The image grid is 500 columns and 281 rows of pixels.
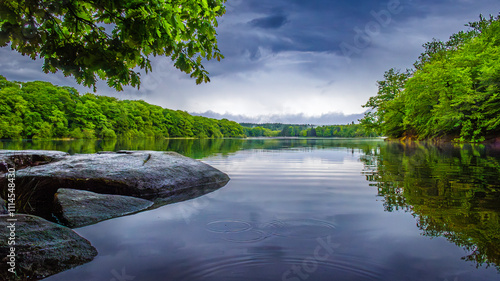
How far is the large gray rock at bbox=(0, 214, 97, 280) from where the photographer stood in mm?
2544

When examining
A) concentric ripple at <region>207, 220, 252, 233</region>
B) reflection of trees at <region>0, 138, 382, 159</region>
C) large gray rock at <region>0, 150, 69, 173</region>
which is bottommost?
concentric ripple at <region>207, 220, 252, 233</region>

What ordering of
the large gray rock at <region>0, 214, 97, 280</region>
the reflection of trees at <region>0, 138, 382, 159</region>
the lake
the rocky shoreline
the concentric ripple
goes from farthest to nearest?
the reflection of trees at <region>0, 138, 382, 159</region> → the concentric ripple → the rocky shoreline → the lake → the large gray rock at <region>0, 214, 97, 280</region>

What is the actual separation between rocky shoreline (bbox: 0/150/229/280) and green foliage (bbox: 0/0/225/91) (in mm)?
2230

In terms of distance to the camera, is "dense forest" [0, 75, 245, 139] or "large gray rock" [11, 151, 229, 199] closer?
"large gray rock" [11, 151, 229, 199]

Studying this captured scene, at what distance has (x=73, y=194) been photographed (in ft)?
15.8

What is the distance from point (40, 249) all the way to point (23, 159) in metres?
5.99

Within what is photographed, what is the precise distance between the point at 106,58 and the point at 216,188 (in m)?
4.21

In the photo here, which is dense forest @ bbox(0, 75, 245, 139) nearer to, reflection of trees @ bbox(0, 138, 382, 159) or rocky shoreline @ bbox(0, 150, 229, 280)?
reflection of trees @ bbox(0, 138, 382, 159)

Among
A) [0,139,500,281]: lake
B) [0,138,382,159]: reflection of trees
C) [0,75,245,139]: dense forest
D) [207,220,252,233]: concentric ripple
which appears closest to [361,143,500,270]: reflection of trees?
[0,139,500,281]: lake

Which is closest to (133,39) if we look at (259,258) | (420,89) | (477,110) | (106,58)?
(106,58)

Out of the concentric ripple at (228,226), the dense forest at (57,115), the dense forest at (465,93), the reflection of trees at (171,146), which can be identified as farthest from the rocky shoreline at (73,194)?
the dense forest at (57,115)

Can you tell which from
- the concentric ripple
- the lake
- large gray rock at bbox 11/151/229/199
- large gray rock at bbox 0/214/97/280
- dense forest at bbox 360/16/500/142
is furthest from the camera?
dense forest at bbox 360/16/500/142

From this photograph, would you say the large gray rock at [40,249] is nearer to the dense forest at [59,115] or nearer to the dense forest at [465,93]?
the dense forest at [465,93]

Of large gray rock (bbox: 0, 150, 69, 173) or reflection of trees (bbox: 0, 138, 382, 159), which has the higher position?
large gray rock (bbox: 0, 150, 69, 173)
